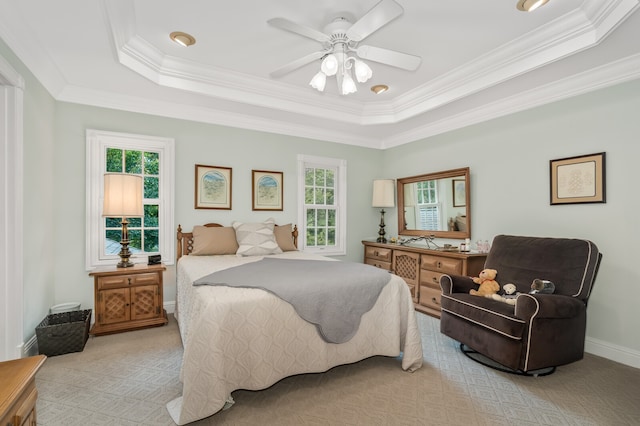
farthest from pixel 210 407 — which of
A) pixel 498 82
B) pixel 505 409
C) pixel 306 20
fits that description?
pixel 498 82

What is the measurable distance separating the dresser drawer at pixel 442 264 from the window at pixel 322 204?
57.3 inches

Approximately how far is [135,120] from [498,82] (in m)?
3.91

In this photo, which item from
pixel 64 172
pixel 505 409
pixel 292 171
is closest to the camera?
pixel 505 409

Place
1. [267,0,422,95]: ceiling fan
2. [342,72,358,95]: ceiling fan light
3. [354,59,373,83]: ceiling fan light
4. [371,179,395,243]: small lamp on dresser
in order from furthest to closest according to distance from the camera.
Answer: [371,179,395,243]: small lamp on dresser
[342,72,358,95]: ceiling fan light
[354,59,373,83]: ceiling fan light
[267,0,422,95]: ceiling fan

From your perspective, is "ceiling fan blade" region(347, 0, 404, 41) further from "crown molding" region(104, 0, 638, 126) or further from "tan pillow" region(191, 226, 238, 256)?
"tan pillow" region(191, 226, 238, 256)

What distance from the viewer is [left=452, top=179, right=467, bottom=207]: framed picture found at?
13.3 feet

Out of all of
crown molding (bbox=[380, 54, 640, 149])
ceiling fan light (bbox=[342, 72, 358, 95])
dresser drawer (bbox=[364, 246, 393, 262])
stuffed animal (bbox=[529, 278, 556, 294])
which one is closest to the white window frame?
ceiling fan light (bbox=[342, 72, 358, 95])

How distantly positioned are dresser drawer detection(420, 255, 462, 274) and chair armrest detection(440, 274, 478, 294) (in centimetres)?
50

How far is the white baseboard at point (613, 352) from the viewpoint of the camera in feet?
8.71

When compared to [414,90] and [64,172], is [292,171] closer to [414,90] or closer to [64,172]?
[414,90]

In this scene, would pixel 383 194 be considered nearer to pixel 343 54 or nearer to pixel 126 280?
pixel 343 54

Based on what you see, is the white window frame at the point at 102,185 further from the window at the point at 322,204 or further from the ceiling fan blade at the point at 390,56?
the ceiling fan blade at the point at 390,56

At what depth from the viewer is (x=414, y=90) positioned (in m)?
3.87

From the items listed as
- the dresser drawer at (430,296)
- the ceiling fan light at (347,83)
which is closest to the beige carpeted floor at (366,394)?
the dresser drawer at (430,296)
